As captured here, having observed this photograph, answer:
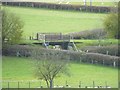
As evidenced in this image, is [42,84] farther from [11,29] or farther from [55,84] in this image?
[11,29]

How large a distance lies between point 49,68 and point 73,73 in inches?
105

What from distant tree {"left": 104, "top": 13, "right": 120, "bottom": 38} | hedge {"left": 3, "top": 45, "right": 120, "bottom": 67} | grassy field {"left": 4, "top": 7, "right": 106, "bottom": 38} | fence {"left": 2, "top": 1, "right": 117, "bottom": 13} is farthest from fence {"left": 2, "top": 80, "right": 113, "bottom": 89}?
fence {"left": 2, "top": 1, "right": 117, "bottom": 13}

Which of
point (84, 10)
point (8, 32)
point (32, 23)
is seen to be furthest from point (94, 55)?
point (84, 10)

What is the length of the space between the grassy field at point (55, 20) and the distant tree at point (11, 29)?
1.51 metres

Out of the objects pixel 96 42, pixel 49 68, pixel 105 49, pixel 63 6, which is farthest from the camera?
pixel 63 6

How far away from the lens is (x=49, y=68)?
2055cm

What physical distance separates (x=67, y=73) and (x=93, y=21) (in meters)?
12.1

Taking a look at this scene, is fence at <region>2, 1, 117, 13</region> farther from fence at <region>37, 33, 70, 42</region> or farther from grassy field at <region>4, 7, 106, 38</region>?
fence at <region>37, 33, 70, 42</region>

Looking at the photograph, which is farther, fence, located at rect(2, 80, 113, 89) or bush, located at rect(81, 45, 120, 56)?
bush, located at rect(81, 45, 120, 56)

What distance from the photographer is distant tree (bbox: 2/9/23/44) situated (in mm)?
26891

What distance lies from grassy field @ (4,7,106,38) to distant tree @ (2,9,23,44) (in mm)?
1506

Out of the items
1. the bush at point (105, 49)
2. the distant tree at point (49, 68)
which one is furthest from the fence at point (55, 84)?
the bush at point (105, 49)

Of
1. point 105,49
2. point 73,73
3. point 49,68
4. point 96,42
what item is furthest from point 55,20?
point 49,68

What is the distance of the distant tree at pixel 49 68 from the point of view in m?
20.6
